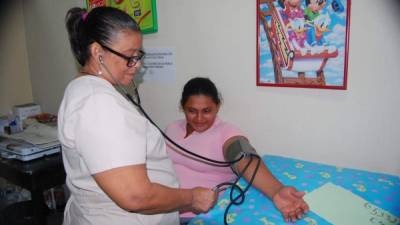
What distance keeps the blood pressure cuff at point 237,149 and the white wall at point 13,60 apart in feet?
6.24

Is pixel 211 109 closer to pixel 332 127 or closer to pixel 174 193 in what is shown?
pixel 332 127

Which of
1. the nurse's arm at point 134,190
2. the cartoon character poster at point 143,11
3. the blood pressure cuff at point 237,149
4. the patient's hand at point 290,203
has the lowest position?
the patient's hand at point 290,203

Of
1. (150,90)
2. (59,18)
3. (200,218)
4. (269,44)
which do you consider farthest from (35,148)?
(269,44)

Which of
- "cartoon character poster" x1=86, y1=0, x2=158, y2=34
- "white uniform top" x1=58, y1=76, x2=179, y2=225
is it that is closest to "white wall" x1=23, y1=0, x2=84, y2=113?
"cartoon character poster" x1=86, y1=0, x2=158, y2=34

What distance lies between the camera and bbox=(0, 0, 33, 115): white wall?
235cm

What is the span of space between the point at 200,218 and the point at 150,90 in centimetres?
103

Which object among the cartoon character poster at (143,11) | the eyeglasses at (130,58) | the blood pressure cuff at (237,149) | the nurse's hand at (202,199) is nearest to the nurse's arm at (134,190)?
the nurse's hand at (202,199)

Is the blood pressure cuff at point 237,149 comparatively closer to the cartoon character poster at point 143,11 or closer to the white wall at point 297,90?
the white wall at point 297,90

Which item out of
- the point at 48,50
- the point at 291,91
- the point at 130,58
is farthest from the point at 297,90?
the point at 48,50

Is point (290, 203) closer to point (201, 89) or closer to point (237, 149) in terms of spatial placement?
point (237, 149)

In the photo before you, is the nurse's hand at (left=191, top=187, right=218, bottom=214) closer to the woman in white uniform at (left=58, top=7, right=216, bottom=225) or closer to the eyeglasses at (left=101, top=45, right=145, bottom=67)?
the woman in white uniform at (left=58, top=7, right=216, bottom=225)

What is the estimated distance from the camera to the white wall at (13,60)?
Result: 2350 millimetres

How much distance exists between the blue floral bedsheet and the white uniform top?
0.21 m

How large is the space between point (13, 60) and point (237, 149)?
80.2 inches
